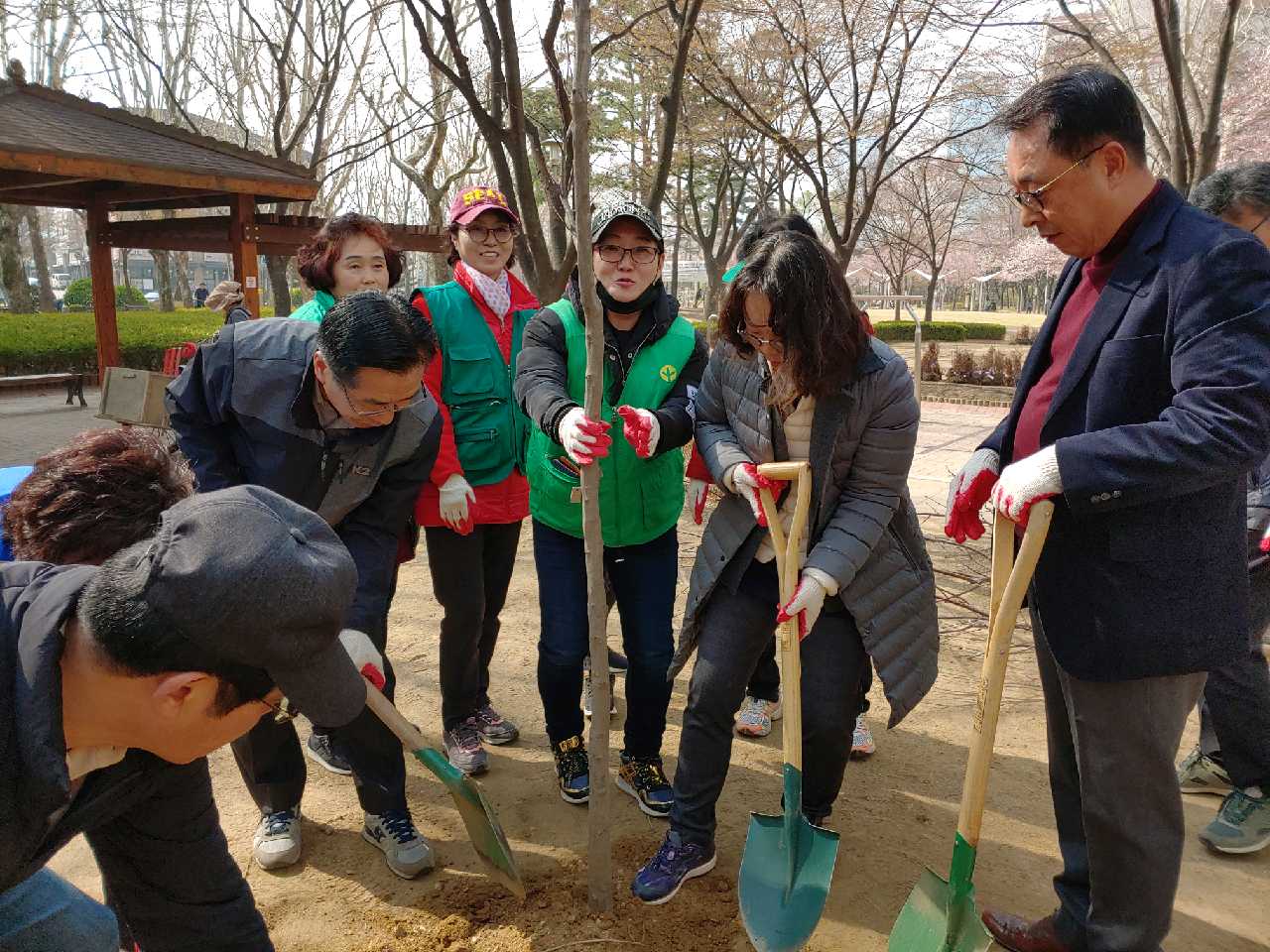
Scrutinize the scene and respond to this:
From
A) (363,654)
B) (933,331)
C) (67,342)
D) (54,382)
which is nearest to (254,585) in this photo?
(363,654)

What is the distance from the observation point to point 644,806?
2.71 m

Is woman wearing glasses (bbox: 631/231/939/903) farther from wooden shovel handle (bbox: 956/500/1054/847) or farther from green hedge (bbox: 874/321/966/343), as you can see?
green hedge (bbox: 874/321/966/343)

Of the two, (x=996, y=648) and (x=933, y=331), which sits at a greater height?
(x=996, y=648)

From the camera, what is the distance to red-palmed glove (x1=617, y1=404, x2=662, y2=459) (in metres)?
2.31

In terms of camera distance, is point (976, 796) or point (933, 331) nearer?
point (976, 796)

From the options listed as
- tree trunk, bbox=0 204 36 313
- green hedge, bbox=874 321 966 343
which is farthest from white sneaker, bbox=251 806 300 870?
green hedge, bbox=874 321 966 343

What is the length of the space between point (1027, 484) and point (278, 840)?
2160 millimetres

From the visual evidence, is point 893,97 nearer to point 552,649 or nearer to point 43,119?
point 552,649

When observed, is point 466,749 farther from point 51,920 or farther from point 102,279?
point 102,279

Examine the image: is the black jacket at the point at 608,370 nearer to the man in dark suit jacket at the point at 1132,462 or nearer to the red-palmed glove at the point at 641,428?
the red-palmed glove at the point at 641,428

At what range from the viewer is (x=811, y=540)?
7.32ft

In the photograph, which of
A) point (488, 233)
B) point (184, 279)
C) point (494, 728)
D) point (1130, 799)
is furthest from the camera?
point (184, 279)

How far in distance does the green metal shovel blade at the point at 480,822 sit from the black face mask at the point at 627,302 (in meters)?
1.29

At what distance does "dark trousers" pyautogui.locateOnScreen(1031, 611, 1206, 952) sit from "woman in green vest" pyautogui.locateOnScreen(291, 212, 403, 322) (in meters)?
2.30
